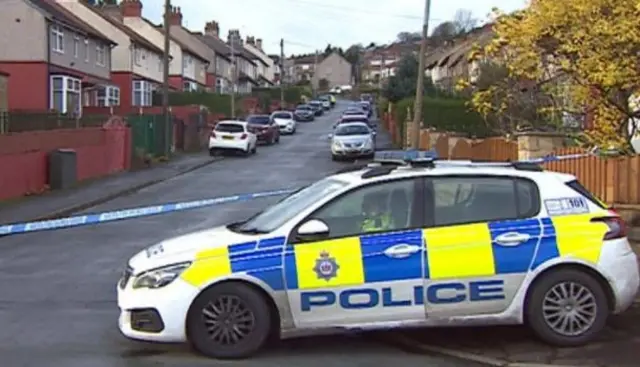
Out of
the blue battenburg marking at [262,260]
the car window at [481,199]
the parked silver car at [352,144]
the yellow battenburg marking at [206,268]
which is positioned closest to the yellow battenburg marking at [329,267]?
the blue battenburg marking at [262,260]

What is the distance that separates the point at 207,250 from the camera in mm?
7617

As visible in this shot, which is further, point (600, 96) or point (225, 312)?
point (600, 96)

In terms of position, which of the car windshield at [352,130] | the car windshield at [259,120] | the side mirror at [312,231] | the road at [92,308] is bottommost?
the road at [92,308]

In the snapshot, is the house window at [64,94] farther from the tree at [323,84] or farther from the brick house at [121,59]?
the tree at [323,84]

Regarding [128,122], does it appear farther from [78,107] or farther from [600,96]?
[600,96]

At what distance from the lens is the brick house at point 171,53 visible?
74894mm

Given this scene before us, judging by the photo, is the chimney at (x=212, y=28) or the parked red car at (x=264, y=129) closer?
the parked red car at (x=264, y=129)

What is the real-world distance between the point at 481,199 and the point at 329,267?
4.45ft

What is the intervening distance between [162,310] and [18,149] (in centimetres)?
1698

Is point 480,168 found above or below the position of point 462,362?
above

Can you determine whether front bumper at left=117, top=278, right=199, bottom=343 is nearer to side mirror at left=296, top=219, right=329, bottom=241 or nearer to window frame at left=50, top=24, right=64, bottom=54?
side mirror at left=296, top=219, right=329, bottom=241

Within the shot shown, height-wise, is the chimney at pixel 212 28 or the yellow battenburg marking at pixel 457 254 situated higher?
the chimney at pixel 212 28

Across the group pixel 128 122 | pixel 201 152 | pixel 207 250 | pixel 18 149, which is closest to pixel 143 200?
pixel 18 149

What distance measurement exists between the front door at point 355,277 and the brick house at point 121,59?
4981cm
